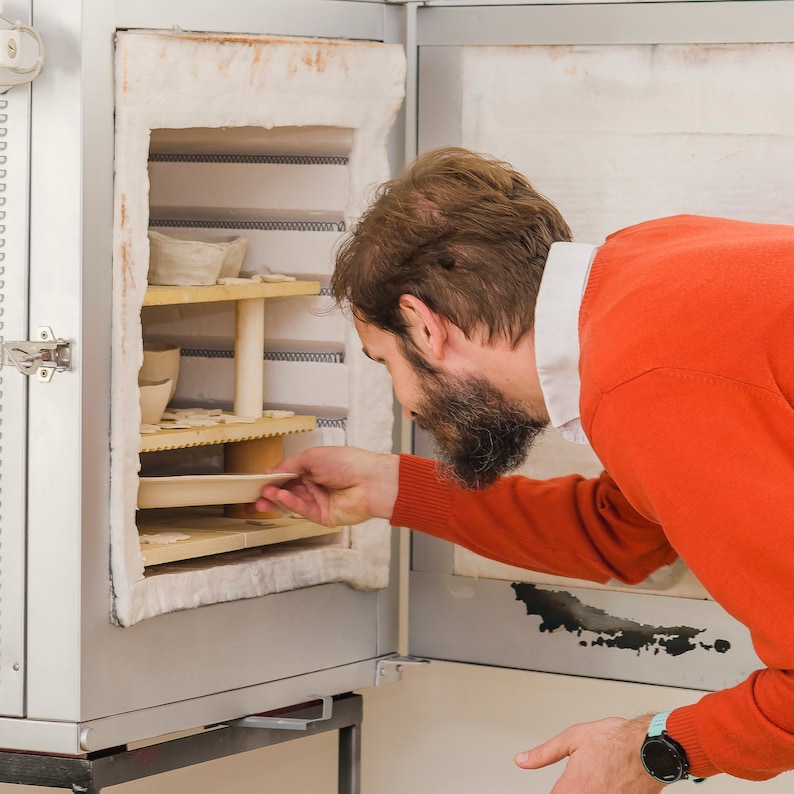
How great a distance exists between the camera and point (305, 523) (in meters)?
1.66

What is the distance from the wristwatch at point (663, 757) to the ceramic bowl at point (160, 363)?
0.77 metres

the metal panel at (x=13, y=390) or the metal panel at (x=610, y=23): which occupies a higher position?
the metal panel at (x=610, y=23)

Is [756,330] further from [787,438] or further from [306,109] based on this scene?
[306,109]

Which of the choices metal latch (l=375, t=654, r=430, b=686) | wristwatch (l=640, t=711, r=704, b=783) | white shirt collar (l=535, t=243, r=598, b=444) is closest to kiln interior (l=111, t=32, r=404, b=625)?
metal latch (l=375, t=654, r=430, b=686)

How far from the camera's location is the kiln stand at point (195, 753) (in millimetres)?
1364

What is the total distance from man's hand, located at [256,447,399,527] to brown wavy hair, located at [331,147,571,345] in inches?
11.2

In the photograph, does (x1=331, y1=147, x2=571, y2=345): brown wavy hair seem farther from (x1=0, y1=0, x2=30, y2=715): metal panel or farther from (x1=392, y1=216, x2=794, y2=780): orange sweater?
(x1=0, y1=0, x2=30, y2=715): metal panel

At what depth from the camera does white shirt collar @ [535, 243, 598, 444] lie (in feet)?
4.05

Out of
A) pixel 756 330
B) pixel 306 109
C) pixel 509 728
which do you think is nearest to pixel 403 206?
pixel 306 109

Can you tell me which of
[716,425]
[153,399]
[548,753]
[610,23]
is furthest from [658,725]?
[610,23]

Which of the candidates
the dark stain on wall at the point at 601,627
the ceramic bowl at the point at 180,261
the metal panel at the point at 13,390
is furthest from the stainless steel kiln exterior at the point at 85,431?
the dark stain on wall at the point at 601,627

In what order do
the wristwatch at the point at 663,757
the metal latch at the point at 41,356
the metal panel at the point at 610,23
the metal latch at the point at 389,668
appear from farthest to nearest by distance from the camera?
the metal latch at the point at 389,668, the metal panel at the point at 610,23, the metal latch at the point at 41,356, the wristwatch at the point at 663,757

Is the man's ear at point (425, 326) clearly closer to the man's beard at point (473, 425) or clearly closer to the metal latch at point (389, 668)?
the man's beard at point (473, 425)

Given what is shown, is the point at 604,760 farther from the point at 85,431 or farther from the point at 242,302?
the point at 242,302
